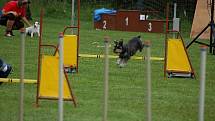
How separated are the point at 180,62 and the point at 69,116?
321 centimetres

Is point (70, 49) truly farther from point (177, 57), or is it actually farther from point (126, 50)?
point (177, 57)

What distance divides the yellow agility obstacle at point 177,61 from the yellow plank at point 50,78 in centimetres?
275

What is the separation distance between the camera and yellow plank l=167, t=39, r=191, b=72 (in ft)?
27.0

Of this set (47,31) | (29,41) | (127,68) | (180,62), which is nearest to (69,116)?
(180,62)

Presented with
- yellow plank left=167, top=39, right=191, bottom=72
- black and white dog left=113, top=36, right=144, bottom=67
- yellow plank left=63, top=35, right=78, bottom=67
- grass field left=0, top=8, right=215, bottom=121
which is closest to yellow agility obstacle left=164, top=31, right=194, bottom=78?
yellow plank left=167, top=39, right=191, bottom=72

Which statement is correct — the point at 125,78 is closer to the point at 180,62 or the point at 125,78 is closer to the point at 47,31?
the point at 180,62

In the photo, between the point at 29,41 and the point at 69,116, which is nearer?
the point at 69,116

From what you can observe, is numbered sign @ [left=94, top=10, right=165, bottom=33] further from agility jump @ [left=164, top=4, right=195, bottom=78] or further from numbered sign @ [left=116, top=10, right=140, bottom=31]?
agility jump @ [left=164, top=4, right=195, bottom=78]

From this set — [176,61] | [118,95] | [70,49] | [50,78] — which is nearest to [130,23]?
[176,61]

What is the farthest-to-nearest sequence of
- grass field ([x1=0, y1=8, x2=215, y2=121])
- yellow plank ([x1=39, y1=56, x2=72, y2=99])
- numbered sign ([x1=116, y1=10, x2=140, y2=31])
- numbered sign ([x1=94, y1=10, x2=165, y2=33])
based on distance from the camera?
1. numbered sign ([x1=94, y1=10, x2=165, y2=33])
2. numbered sign ([x1=116, y1=10, x2=140, y2=31])
3. yellow plank ([x1=39, y1=56, x2=72, y2=99])
4. grass field ([x1=0, y1=8, x2=215, y2=121])

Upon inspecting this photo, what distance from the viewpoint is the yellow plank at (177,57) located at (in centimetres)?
822

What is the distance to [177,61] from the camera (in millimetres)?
8359

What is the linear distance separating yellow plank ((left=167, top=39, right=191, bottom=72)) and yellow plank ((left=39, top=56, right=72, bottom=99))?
2783mm

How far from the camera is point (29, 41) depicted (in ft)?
43.1
